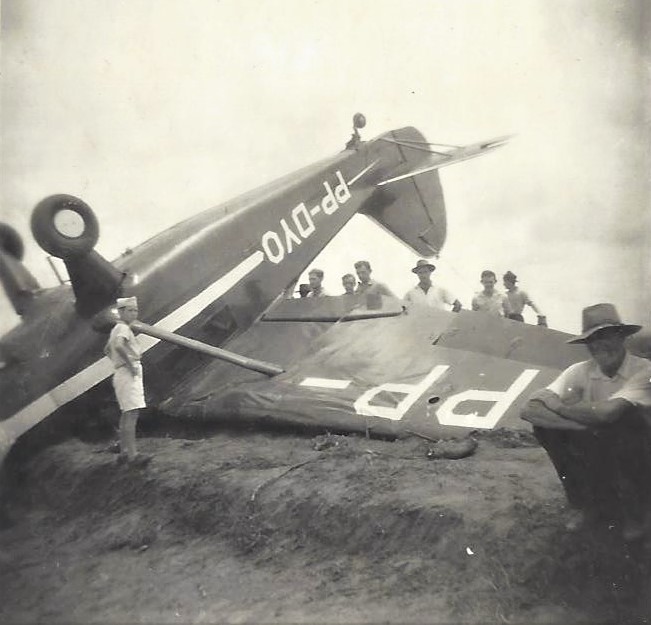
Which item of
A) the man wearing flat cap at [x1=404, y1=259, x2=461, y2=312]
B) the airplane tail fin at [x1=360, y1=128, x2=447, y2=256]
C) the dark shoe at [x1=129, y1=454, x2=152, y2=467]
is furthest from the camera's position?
the airplane tail fin at [x1=360, y1=128, x2=447, y2=256]

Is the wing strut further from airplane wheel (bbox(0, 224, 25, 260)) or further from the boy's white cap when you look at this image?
airplane wheel (bbox(0, 224, 25, 260))

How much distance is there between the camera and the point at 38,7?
2.86m

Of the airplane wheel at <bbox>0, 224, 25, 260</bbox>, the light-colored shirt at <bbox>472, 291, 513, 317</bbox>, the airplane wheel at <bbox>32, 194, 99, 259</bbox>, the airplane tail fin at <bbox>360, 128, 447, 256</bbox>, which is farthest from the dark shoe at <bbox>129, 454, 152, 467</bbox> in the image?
the airplane tail fin at <bbox>360, 128, 447, 256</bbox>

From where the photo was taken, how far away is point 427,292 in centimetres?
508

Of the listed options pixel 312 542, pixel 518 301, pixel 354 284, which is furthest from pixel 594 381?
pixel 354 284

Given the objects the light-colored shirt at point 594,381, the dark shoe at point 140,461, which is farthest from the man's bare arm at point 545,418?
the dark shoe at point 140,461

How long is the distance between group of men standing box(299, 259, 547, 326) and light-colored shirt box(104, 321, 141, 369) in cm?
182

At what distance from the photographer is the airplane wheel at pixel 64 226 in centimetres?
287

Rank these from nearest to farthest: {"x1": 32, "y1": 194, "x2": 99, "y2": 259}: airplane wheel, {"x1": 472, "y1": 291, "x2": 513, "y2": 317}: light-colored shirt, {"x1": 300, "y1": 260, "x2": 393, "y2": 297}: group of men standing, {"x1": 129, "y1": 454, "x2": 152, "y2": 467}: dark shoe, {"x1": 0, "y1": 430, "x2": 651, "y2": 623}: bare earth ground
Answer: {"x1": 0, "y1": 430, "x2": 651, "y2": 623}: bare earth ground
{"x1": 32, "y1": 194, "x2": 99, "y2": 259}: airplane wheel
{"x1": 129, "y1": 454, "x2": 152, "y2": 467}: dark shoe
{"x1": 472, "y1": 291, "x2": 513, "y2": 317}: light-colored shirt
{"x1": 300, "y1": 260, "x2": 393, "y2": 297}: group of men standing

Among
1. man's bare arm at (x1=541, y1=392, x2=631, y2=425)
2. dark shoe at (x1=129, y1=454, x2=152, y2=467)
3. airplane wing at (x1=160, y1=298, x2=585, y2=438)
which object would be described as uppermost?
man's bare arm at (x1=541, y1=392, x2=631, y2=425)

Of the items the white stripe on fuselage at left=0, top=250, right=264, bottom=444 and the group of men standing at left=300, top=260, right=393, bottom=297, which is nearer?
the white stripe on fuselage at left=0, top=250, right=264, bottom=444

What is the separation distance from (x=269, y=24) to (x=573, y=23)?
139 cm

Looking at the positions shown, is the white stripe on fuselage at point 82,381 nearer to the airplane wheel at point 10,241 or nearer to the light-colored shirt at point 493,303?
the airplane wheel at point 10,241

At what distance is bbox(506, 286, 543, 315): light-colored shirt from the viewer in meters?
3.95
